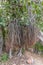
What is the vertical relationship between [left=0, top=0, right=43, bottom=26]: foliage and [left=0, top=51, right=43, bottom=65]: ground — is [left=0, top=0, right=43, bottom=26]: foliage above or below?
above

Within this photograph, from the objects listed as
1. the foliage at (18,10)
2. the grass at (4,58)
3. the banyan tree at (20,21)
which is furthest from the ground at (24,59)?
the foliage at (18,10)

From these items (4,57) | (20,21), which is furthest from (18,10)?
(4,57)

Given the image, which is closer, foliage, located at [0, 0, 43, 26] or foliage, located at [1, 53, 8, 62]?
foliage, located at [0, 0, 43, 26]

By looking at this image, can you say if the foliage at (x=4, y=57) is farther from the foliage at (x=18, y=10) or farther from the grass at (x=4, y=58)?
the foliage at (x=18, y=10)

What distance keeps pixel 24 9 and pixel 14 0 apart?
0.66ft

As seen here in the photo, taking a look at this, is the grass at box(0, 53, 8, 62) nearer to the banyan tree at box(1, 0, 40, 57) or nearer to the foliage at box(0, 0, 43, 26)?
the banyan tree at box(1, 0, 40, 57)

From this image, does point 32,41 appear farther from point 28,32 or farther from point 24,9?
point 24,9

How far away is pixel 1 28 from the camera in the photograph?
2830mm

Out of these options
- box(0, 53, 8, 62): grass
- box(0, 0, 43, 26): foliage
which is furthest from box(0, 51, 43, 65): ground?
box(0, 0, 43, 26): foliage

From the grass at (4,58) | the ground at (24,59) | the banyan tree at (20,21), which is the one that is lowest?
the ground at (24,59)

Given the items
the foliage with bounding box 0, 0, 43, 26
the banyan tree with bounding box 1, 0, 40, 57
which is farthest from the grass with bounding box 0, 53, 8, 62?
the foliage with bounding box 0, 0, 43, 26

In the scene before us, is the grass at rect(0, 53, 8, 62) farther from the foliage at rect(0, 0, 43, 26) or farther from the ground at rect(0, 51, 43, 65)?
the foliage at rect(0, 0, 43, 26)

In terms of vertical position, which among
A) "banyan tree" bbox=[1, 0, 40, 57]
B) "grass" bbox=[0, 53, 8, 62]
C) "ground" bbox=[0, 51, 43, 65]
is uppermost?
"banyan tree" bbox=[1, 0, 40, 57]

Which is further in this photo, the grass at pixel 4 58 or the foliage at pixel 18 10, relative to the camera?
the grass at pixel 4 58
